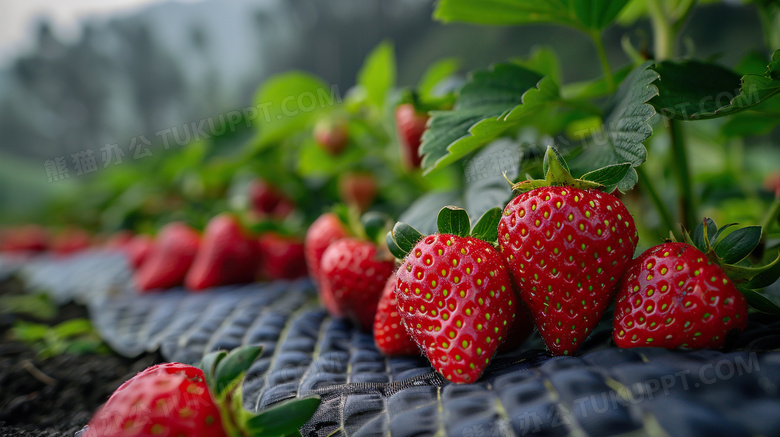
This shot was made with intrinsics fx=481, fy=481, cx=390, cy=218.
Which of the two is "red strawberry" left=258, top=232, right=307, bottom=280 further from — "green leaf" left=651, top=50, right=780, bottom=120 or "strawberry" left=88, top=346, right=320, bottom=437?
"green leaf" left=651, top=50, right=780, bottom=120

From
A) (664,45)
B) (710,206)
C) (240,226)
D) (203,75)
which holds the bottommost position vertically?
(710,206)

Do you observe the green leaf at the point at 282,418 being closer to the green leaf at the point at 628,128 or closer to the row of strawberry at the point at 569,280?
the row of strawberry at the point at 569,280

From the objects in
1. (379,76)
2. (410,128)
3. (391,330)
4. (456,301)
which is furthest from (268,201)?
(456,301)

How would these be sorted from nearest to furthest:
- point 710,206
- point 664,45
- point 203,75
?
point 664,45 < point 710,206 < point 203,75

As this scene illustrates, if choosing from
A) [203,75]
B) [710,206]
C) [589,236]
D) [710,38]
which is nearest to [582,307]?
[589,236]

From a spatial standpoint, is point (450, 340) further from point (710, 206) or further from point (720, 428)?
point (710, 206)

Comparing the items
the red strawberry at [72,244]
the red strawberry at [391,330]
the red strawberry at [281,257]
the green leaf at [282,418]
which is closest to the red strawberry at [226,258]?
the red strawberry at [281,257]
